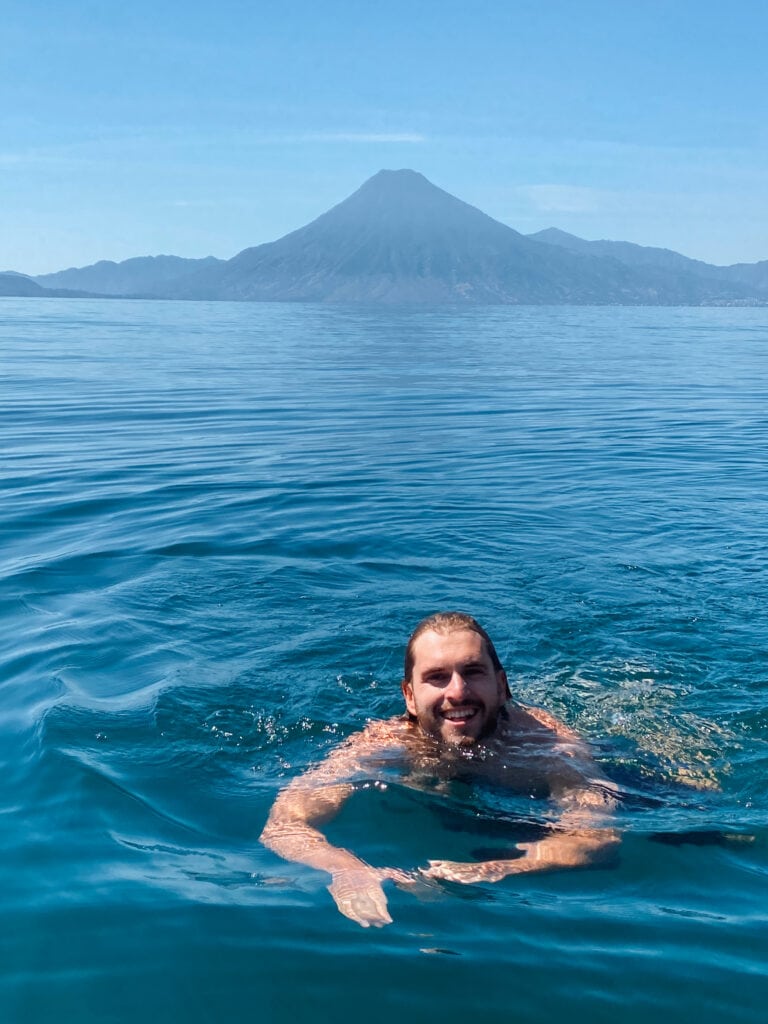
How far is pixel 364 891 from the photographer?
443 centimetres

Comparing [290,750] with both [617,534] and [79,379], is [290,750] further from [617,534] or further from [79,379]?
[79,379]

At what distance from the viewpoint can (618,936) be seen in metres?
4.19

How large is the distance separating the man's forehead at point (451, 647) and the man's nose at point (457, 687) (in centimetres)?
10

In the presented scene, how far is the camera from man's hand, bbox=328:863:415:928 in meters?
4.30

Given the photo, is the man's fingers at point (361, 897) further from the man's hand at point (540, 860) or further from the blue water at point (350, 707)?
the man's hand at point (540, 860)

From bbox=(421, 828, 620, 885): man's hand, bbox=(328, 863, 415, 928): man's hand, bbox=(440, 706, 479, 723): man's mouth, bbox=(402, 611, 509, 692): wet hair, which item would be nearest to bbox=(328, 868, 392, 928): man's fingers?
bbox=(328, 863, 415, 928): man's hand

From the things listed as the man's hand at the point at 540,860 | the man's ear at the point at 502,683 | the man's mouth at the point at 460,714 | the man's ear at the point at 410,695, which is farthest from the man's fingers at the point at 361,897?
the man's ear at the point at 502,683

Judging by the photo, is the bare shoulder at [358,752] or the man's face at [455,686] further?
the bare shoulder at [358,752]

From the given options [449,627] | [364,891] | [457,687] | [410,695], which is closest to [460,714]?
[457,687]

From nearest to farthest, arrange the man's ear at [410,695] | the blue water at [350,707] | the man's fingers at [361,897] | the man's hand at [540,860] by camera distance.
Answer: the blue water at [350,707]
the man's fingers at [361,897]
the man's hand at [540,860]
the man's ear at [410,695]

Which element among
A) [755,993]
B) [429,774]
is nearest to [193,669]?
[429,774]

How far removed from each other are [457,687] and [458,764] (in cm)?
51

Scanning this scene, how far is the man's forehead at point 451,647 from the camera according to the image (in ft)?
17.0

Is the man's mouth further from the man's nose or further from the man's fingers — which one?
the man's fingers
